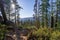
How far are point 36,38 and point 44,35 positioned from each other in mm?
979

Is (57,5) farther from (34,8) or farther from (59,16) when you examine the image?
(34,8)

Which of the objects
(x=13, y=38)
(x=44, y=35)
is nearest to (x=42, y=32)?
(x=44, y=35)

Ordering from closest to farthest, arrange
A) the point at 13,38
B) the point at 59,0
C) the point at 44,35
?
the point at 13,38 → the point at 44,35 → the point at 59,0

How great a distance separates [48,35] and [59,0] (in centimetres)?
2173

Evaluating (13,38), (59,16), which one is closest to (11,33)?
(13,38)

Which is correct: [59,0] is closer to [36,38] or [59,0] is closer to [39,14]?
[39,14]

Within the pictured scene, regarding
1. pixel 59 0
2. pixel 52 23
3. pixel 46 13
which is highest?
pixel 59 0

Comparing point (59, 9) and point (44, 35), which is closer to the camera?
point (44, 35)

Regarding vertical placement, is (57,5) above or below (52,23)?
above

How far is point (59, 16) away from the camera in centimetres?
3978

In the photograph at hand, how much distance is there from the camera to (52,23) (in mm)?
39031

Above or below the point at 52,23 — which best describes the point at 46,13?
above

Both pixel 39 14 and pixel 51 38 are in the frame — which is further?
pixel 39 14

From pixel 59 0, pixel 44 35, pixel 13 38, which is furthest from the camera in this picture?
pixel 59 0
